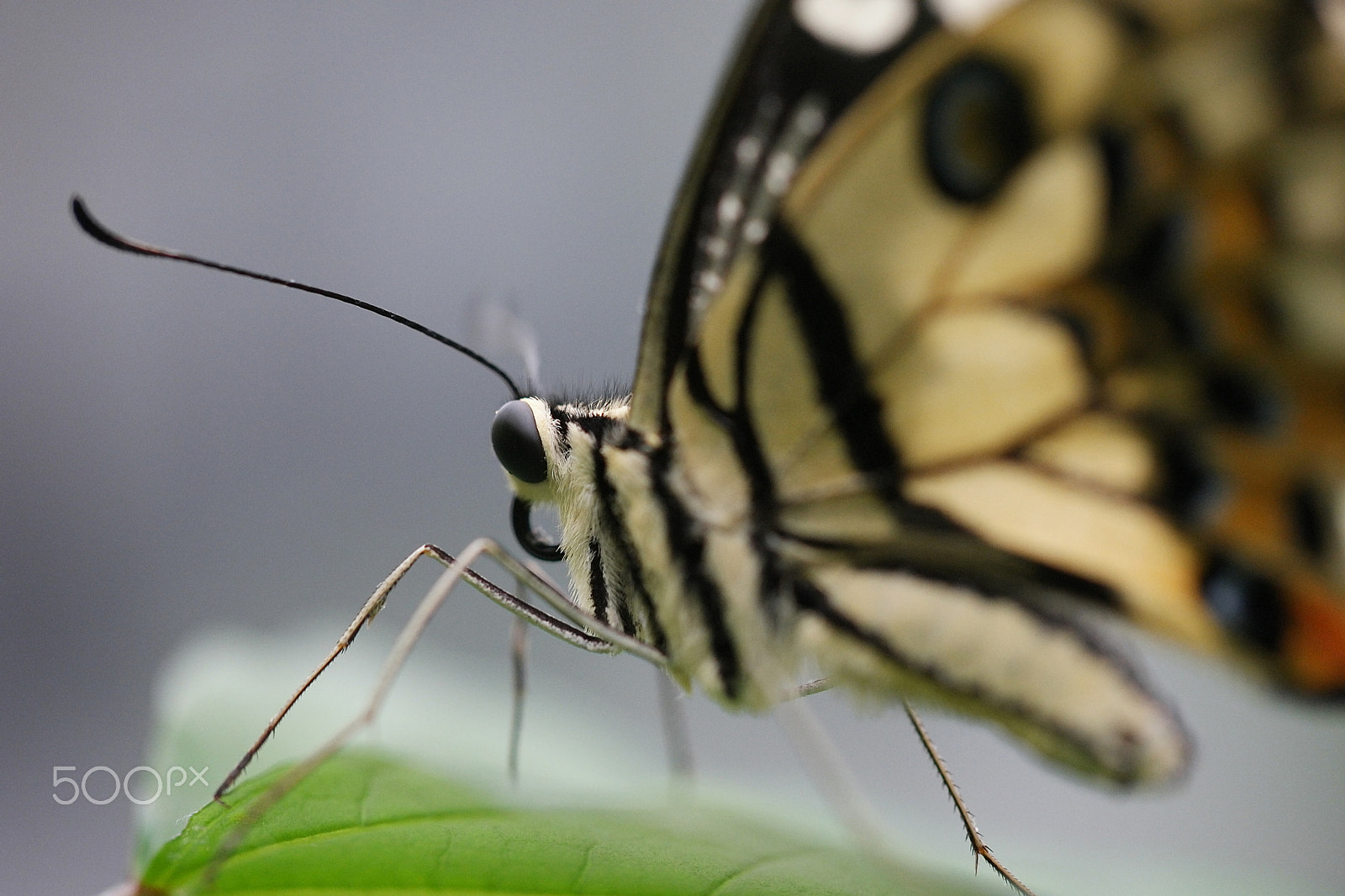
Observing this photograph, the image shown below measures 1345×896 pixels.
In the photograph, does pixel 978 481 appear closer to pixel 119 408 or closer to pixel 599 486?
pixel 599 486

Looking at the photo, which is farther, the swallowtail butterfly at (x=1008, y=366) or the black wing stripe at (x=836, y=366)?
the black wing stripe at (x=836, y=366)

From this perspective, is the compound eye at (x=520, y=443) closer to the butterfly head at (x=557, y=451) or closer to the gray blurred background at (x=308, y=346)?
the butterfly head at (x=557, y=451)

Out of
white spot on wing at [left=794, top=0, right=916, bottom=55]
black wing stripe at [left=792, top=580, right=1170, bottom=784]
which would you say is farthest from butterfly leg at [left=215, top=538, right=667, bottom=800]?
white spot on wing at [left=794, top=0, right=916, bottom=55]

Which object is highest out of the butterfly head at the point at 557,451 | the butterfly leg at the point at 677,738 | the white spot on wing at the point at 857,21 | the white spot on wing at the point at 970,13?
the white spot on wing at the point at 857,21

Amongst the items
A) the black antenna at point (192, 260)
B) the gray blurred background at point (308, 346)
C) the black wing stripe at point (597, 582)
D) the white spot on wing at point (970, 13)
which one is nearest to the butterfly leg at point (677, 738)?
the black wing stripe at point (597, 582)

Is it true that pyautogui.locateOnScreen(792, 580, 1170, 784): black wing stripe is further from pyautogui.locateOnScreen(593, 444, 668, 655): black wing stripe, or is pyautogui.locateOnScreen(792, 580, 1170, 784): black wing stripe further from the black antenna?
the black antenna

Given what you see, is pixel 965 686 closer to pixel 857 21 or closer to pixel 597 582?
pixel 597 582
